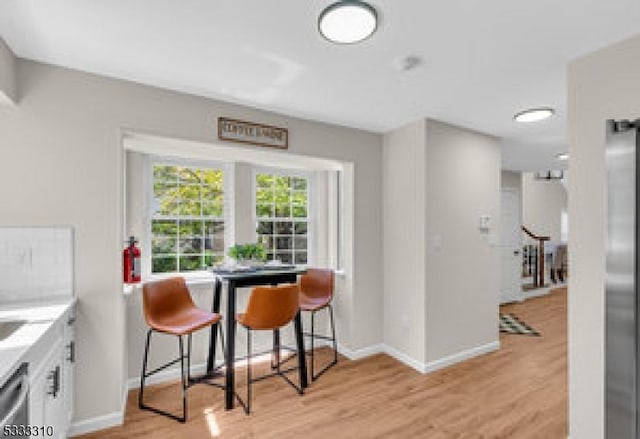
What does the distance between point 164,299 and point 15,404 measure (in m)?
1.41

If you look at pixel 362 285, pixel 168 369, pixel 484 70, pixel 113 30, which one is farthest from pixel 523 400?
pixel 113 30

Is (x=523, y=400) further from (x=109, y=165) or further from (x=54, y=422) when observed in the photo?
(x=109, y=165)

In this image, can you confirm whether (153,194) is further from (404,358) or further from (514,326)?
(514,326)

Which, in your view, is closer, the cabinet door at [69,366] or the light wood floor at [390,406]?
the cabinet door at [69,366]

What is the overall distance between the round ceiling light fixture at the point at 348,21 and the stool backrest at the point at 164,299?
2.16m

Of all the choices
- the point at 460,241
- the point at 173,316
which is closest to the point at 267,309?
the point at 173,316

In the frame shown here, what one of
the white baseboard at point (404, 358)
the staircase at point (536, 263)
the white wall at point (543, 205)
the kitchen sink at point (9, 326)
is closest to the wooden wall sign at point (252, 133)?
the kitchen sink at point (9, 326)

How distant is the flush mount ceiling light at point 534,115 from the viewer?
271cm

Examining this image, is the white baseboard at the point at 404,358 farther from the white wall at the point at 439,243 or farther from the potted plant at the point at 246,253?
the potted plant at the point at 246,253

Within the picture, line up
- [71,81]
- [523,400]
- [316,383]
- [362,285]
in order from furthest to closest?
[362,285], [316,383], [523,400], [71,81]

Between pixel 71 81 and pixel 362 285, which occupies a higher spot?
pixel 71 81

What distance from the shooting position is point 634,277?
1147 millimetres

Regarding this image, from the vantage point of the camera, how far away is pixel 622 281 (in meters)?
1.18

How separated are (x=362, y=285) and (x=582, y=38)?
255 cm
